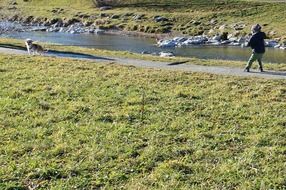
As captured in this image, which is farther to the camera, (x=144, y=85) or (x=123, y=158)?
(x=144, y=85)

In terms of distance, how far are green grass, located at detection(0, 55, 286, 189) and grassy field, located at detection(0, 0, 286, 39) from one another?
35.3 m

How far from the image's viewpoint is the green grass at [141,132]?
28.7 feet

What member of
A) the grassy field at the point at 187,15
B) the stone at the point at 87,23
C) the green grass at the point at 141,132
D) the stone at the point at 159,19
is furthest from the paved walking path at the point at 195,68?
the stone at the point at 87,23

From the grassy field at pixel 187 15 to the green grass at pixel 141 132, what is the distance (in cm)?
3526

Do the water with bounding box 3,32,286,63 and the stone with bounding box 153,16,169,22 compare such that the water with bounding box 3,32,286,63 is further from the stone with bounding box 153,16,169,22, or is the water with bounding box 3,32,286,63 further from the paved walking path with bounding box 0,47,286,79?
the paved walking path with bounding box 0,47,286,79

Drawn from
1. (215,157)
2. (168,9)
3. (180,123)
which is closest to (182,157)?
(215,157)

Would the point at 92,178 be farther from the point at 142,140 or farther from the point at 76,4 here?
the point at 76,4

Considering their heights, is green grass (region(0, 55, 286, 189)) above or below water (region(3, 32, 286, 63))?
above

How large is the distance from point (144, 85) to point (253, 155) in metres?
6.47

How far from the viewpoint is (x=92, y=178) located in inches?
342

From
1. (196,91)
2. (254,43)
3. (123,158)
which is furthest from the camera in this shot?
(254,43)

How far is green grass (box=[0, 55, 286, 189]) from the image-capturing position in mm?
8742

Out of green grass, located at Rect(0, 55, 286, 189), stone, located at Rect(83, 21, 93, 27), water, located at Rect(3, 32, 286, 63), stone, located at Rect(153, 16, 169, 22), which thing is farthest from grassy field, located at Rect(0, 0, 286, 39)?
green grass, located at Rect(0, 55, 286, 189)

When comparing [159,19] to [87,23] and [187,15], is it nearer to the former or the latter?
[187,15]
